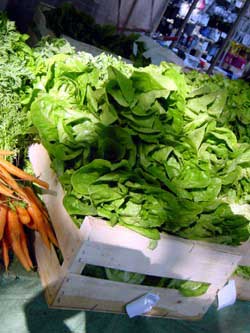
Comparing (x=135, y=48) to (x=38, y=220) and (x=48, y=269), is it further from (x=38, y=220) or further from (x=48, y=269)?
(x=48, y=269)

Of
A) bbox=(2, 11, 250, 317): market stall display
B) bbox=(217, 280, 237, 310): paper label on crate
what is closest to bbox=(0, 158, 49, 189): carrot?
bbox=(2, 11, 250, 317): market stall display

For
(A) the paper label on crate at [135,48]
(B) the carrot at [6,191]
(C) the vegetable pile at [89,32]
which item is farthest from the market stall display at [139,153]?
(A) the paper label on crate at [135,48]

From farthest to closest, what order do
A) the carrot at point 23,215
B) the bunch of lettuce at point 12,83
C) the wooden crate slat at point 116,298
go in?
the bunch of lettuce at point 12,83
the carrot at point 23,215
the wooden crate slat at point 116,298

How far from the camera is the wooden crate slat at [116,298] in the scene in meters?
1.81

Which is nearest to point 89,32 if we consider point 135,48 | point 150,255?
point 135,48

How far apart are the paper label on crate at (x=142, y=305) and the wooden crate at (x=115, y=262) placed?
0.03 metres

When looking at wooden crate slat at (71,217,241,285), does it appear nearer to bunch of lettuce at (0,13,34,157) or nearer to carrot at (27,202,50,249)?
carrot at (27,202,50,249)

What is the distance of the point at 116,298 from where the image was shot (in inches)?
76.3

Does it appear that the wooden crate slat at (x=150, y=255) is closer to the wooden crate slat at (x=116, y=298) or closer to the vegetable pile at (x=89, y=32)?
the wooden crate slat at (x=116, y=298)

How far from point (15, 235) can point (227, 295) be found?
3.99 ft

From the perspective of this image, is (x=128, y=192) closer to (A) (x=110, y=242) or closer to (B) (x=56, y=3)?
(A) (x=110, y=242)

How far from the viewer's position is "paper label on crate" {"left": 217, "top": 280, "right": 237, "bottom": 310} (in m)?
2.23

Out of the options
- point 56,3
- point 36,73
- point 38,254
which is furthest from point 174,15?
point 38,254

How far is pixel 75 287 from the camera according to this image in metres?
1.80
